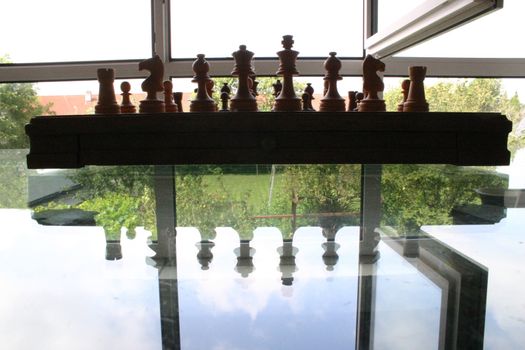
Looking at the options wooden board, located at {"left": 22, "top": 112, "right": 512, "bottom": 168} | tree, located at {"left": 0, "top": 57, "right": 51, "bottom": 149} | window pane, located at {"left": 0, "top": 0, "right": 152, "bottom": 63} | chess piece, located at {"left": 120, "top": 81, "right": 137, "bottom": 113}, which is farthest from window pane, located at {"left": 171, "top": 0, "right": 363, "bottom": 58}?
wooden board, located at {"left": 22, "top": 112, "right": 512, "bottom": 168}

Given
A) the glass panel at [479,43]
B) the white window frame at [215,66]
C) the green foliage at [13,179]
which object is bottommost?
the green foliage at [13,179]

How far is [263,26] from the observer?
261 centimetres

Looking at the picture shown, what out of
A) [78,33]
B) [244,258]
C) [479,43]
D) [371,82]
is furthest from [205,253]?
[479,43]

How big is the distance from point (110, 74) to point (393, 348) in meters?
1.03

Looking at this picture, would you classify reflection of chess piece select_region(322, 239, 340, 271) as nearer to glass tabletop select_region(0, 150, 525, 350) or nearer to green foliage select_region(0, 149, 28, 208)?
glass tabletop select_region(0, 150, 525, 350)

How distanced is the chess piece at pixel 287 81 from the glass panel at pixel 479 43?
1.52m

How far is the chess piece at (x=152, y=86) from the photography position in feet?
3.73

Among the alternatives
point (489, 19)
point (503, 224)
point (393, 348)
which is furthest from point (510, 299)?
point (489, 19)

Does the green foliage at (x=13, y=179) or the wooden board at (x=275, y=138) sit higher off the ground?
the wooden board at (x=275, y=138)

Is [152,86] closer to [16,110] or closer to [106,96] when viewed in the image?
[106,96]

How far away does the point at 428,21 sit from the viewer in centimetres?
150

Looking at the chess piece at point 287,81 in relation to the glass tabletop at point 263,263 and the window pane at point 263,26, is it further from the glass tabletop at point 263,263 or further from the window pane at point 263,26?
the window pane at point 263,26

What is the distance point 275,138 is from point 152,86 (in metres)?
0.39

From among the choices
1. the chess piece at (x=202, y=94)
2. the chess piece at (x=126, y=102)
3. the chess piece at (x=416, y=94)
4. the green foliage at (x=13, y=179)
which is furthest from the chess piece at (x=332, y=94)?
the green foliage at (x=13, y=179)
